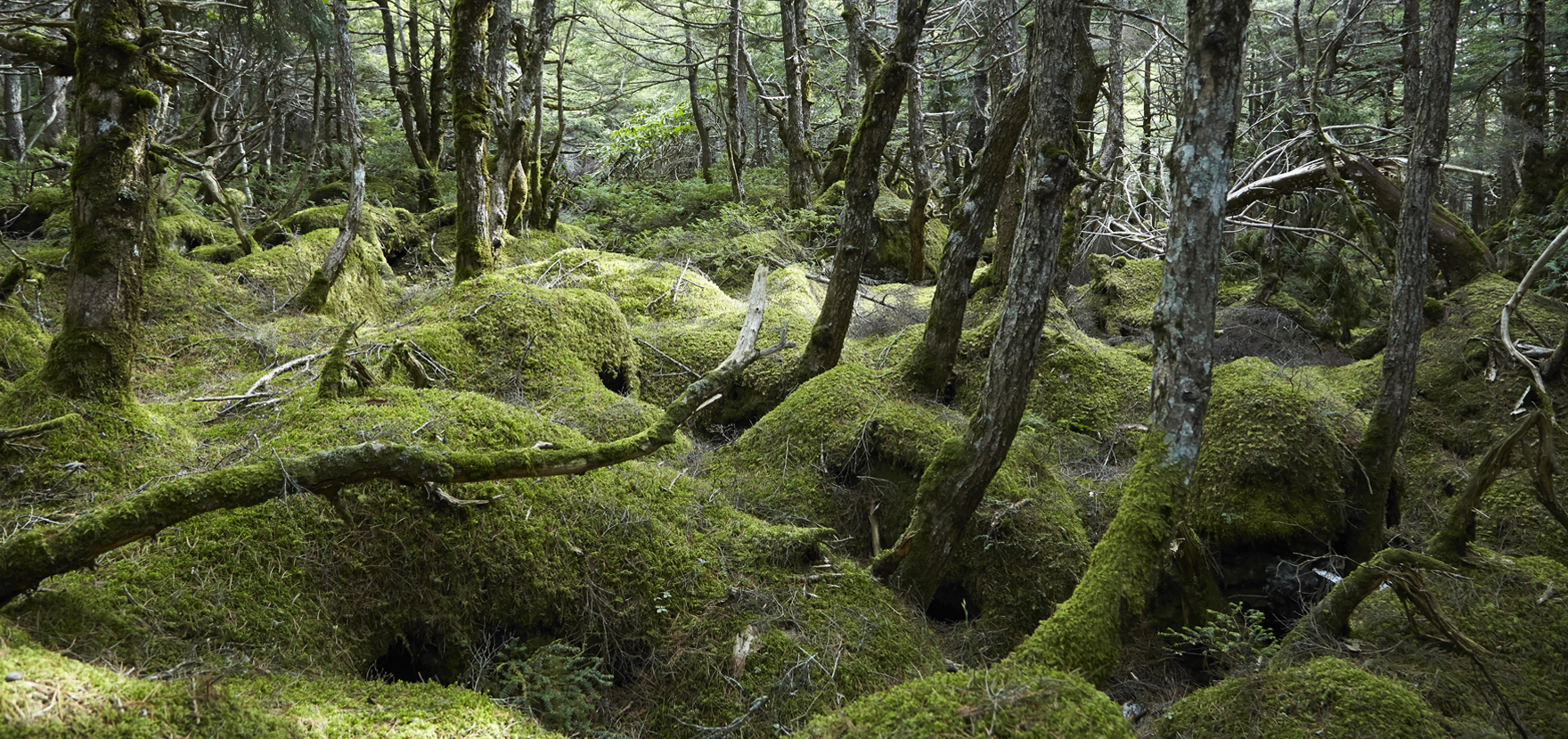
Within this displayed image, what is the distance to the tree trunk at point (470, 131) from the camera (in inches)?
304

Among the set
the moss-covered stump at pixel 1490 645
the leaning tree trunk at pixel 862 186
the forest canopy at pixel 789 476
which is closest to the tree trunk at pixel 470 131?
the forest canopy at pixel 789 476

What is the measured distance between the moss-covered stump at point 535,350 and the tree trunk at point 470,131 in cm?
92

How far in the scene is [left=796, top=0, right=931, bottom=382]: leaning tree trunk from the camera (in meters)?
5.91

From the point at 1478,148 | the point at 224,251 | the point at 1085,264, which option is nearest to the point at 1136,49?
the point at 1085,264

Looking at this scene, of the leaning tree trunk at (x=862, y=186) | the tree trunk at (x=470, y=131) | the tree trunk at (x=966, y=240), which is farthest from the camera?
the tree trunk at (x=470, y=131)

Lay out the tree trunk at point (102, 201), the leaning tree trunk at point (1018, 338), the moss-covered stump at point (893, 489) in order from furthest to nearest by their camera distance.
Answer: the moss-covered stump at point (893, 489) → the leaning tree trunk at point (1018, 338) → the tree trunk at point (102, 201)

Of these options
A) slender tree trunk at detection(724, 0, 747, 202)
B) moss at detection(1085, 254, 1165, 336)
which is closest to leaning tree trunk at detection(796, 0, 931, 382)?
moss at detection(1085, 254, 1165, 336)

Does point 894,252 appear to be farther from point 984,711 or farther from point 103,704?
point 103,704

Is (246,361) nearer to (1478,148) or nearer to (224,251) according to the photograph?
(224,251)

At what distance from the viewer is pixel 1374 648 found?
416 centimetres

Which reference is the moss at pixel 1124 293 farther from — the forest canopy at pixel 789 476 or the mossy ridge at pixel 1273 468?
the mossy ridge at pixel 1273 468

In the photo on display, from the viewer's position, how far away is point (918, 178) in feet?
35.2

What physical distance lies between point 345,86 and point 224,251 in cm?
251

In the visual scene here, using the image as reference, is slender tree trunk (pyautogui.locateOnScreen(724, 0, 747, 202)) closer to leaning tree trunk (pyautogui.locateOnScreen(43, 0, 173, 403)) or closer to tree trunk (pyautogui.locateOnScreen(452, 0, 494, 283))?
tree trunk (pyautogui.locateOnScreen(452, 0, 494, 283))
